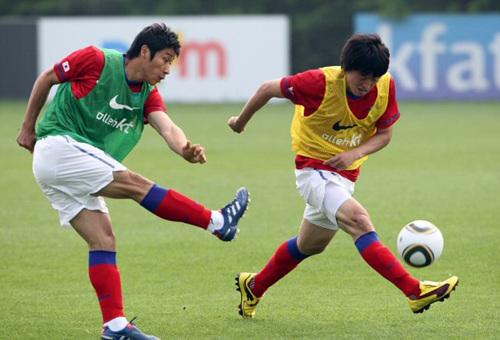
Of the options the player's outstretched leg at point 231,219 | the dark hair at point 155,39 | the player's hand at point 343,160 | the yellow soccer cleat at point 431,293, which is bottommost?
the yellow soccer cleat at point 431,293

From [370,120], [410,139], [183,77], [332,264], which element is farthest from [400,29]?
[370,120]

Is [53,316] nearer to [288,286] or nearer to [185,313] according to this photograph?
[185,313]

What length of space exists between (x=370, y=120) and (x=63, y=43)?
81.7 feet

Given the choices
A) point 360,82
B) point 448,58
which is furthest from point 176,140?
point 448,58

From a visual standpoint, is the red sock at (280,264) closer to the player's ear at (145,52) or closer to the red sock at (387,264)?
the red sock at (387,264)

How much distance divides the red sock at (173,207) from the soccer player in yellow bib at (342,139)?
83 cm

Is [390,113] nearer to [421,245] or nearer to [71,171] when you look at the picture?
[421,245]

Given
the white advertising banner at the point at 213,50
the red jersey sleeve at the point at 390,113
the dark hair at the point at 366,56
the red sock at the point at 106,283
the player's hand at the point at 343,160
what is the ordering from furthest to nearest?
A: 1. the white advertising banner at the point at 213,50
2. the red jersey sleeve at the point at 390,113
3. the player's hand at the point at 343,160
4. the dark hair at the point at 366,56
5. the red sock at the point at 106,283

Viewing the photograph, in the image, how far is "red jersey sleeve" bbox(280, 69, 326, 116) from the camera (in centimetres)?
586

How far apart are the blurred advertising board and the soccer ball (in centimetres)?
2333

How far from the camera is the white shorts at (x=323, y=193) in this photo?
19.0 ft

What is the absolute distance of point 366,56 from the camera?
555 cm

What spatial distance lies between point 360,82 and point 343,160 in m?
0.53

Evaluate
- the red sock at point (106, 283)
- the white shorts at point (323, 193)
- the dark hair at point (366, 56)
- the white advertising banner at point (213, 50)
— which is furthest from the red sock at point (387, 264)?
the white advertising banner at point (213, 50)
